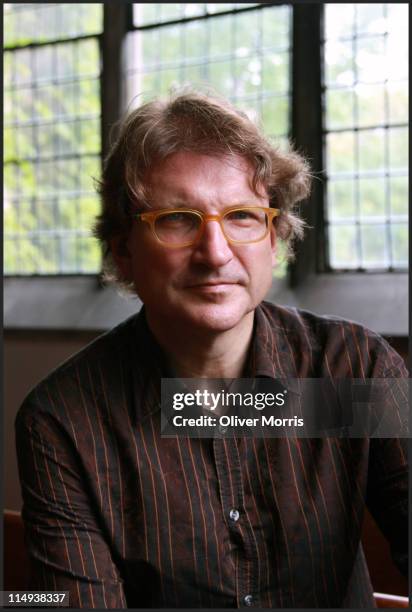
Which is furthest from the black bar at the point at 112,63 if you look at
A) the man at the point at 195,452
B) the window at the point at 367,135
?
the man at the point at 195,452

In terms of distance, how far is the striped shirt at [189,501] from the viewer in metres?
1.38

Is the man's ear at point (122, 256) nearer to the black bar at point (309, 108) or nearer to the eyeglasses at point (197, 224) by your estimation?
the eyeglasses at point (197, 224)

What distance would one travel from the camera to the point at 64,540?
4.45ft

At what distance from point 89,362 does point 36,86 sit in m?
3.73

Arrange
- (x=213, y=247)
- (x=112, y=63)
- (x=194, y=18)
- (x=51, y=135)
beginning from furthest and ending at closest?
(x=51, y=135)
(x=112, y=63)
(x=194, y=18)
(x=213, y=247)

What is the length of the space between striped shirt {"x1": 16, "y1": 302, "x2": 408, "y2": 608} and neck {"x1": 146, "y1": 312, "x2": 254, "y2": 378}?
0.12 ft

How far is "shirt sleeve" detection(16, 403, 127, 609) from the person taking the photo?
1.33 m

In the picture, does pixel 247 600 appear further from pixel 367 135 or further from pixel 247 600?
pixel 367 135

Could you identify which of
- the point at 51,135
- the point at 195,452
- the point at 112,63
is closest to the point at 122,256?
the point at 195,452

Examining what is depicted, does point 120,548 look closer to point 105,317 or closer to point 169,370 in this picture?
point 169,370

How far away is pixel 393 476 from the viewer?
146cm

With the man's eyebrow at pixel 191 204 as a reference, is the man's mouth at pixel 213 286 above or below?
below

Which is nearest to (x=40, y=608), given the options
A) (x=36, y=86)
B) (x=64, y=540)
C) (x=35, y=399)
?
(x=64, y=540)

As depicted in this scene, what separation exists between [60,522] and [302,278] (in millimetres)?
2674
